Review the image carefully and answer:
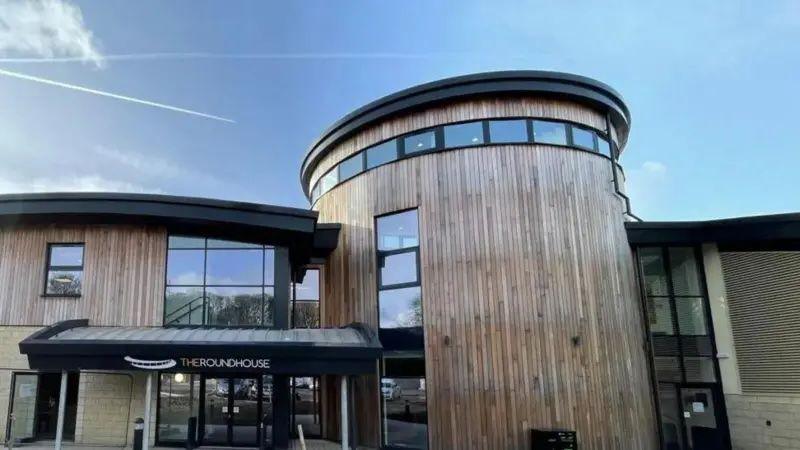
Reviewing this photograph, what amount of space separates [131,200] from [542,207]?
986cm

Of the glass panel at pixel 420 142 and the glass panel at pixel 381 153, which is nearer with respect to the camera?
the glass panel at pixel 420 142

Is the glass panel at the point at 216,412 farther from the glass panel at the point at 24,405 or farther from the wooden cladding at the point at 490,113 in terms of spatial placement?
the wooden cladding at the point at 490,113

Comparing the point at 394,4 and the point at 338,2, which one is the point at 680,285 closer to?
the point at 394,4

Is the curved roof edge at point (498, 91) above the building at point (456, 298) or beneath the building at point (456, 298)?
above

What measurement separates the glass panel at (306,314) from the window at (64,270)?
253 inches

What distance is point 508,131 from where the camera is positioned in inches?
518

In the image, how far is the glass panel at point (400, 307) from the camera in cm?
1302

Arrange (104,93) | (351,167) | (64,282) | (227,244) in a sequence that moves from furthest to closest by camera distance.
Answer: (351,167) → (104,93) → (227,244) → (64,282)

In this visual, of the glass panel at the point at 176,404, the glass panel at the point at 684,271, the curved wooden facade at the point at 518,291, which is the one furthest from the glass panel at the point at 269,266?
the glass panel at the point at 684,271

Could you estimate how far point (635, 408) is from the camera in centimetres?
1236

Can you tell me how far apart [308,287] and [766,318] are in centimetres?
1294

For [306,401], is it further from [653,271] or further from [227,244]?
[653,271]

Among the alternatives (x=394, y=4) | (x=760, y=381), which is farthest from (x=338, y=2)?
(x=760, y=381)

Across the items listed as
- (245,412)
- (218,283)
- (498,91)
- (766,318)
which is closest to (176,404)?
(245,412)
